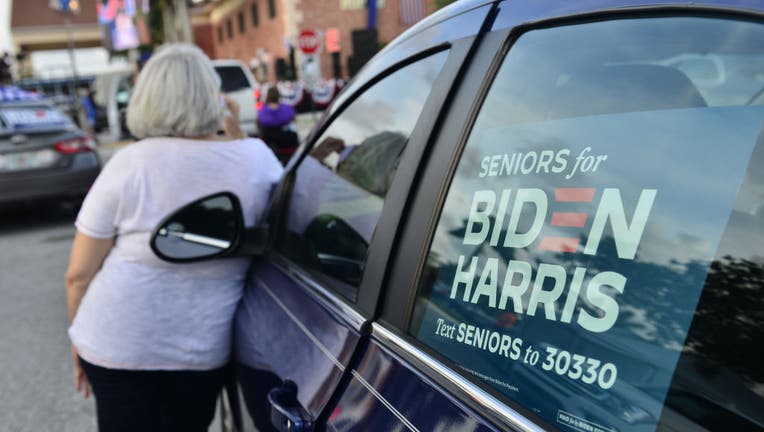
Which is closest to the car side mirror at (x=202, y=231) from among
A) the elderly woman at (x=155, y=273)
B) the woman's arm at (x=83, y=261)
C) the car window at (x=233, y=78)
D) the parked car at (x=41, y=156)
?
the elderly woman at (x=155, y=273)

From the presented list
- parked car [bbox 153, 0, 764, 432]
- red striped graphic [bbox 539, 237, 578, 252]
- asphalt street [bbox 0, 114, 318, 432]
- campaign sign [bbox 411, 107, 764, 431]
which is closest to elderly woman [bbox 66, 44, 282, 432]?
Answer: parked car [bbox 153, 0, 764, 432]

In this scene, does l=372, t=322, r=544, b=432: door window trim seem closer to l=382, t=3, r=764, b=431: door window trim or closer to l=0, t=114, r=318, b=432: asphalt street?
l=382, t=3, r=764, b=431: door window trim

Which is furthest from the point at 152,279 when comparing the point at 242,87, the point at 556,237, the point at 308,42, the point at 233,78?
the point at 308,42

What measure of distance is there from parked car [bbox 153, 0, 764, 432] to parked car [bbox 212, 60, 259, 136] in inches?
450

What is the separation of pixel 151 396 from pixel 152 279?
1.26ft

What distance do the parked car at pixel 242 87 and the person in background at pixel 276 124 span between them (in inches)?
76.2

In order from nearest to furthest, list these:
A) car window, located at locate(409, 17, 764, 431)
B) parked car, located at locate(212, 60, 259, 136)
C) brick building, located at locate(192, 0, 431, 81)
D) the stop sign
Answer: car window, located at locate(409, 17, 764, 431) → parked car, located at locate(212, 60, 259, 136) → the stop sign → brick building, located at locate(192, 0, 431, 81)

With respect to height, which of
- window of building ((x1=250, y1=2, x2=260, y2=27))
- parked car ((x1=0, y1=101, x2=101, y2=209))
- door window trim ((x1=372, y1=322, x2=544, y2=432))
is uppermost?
window of building ((x1=250, y1=2, x2=260, y2=27))

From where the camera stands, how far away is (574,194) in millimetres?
1014

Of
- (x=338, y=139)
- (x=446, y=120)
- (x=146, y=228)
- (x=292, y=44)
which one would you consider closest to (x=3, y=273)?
(x=146, y=228)

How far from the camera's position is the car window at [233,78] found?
12.6 metres

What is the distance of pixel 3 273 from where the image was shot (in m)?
6.62

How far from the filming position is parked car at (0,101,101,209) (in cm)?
811

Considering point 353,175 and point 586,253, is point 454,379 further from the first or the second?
point 353,175
